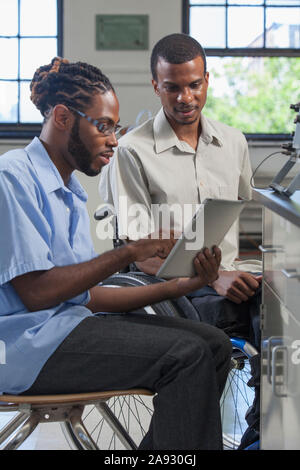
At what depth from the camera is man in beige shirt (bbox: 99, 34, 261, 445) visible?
2.10 metres

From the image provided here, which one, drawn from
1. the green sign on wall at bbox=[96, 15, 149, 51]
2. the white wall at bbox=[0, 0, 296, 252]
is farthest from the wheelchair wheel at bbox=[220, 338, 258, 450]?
the green sign on wall at bbox=[96, 15, 149, 51]

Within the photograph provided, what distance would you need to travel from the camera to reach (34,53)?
466 cm

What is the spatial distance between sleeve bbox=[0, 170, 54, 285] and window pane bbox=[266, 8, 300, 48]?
353 centimetres

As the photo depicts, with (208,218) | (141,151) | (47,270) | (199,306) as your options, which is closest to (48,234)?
(47,270)

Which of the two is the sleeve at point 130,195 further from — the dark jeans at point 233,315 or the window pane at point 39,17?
the window pane at point 39,17

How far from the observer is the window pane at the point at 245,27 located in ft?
15.0

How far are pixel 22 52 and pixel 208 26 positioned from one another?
115cm

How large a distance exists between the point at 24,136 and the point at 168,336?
11.3 feet

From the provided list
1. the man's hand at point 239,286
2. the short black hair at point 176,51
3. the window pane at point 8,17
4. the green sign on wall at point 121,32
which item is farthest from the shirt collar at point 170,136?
the window pane at point 8,17

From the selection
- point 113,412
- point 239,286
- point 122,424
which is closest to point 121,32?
point 122,424

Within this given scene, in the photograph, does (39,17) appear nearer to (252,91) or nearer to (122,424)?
(252,91)

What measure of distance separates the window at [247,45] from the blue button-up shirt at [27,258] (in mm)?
3315

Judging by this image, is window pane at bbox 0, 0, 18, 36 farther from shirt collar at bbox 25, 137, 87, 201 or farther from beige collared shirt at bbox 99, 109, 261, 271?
shirt collar at bbox 25, 137, 87, 201

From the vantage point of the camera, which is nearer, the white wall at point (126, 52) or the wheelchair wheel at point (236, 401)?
the wheelchair wheel at point (236, 401)
